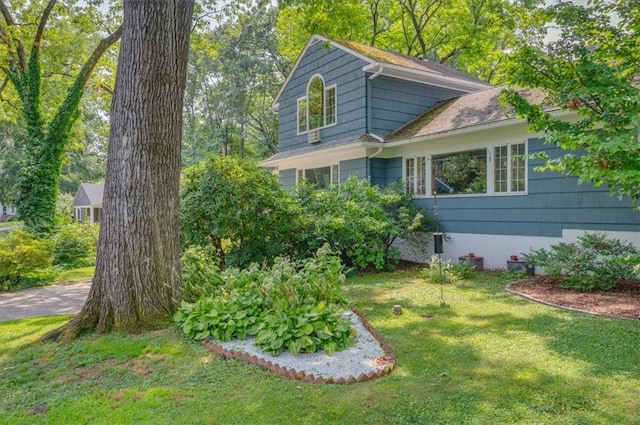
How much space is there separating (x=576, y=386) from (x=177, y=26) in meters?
5.30

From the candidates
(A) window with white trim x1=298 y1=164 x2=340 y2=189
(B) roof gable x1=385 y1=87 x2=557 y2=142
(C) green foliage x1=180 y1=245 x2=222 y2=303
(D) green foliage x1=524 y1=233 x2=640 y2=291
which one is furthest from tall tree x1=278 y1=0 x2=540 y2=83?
(C) green foliage x1=180 y1=245 x2=222 y2=303

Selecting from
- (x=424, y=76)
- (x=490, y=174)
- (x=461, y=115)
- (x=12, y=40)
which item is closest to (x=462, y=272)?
(x=490, y=174)

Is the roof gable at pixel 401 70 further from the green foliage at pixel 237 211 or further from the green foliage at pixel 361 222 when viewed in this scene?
the green foliage at pixel 237 211

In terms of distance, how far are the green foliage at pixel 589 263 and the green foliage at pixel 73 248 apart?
36.4 ft

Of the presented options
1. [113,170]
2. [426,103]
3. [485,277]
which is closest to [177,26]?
[113,170]

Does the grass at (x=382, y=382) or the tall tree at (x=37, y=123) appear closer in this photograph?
the grass at (x=382, y=382)

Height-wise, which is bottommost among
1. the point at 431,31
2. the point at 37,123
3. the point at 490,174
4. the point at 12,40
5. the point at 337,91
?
the point at 490,174

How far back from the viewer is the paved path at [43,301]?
6.60m

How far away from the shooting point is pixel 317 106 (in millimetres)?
13383

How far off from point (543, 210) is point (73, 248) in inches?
470

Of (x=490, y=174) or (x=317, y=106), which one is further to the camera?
(x=317, y=106)

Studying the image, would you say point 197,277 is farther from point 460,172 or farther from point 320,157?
point 320,157

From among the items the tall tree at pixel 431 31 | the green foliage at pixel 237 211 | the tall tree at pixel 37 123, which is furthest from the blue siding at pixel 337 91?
the tall tree at pixel 37 123

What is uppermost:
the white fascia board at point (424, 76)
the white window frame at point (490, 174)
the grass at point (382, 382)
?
the white fascia board at point (424, 76)
